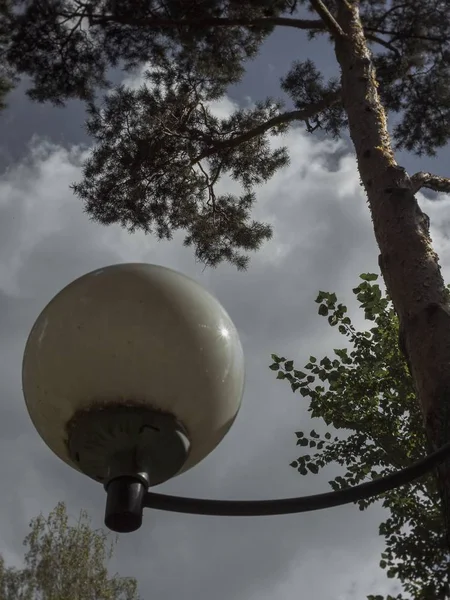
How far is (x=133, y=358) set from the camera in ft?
4.85

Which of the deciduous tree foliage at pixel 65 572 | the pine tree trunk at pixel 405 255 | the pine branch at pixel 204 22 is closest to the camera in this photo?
the pine tree trunk at pixel 405 255

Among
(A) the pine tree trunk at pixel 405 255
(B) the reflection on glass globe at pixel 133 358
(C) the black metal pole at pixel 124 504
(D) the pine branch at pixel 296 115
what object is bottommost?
(C) the black metal pole at pixel 124 504

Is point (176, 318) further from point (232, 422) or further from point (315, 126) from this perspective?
point (315, 126)

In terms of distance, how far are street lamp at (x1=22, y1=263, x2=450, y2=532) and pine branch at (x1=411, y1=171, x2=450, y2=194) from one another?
282cm

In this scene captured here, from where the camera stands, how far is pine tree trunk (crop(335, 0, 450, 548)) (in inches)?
84.4

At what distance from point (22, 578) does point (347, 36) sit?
16.6 metres

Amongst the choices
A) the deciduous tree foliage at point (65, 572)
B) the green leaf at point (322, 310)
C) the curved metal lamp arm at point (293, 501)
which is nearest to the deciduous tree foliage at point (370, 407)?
the green leaf at point (322, 310)

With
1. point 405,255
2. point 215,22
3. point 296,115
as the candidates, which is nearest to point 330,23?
point 296,115

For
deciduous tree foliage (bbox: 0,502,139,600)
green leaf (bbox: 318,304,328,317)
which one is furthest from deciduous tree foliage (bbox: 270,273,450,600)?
deciduous tree foliage (bbox: 0,502,139,600)

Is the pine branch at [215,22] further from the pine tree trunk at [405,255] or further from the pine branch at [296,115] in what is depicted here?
the pine tree trunk at [405,255]

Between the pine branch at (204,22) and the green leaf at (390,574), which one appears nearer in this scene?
the green leaf at (390,574)

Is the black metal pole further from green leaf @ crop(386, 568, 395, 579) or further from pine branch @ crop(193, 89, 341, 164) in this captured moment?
pine branch @ crop(193, 89, 341, 164)

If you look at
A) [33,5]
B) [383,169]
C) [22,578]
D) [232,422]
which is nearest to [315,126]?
[33,5]

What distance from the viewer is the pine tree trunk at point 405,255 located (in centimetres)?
214
